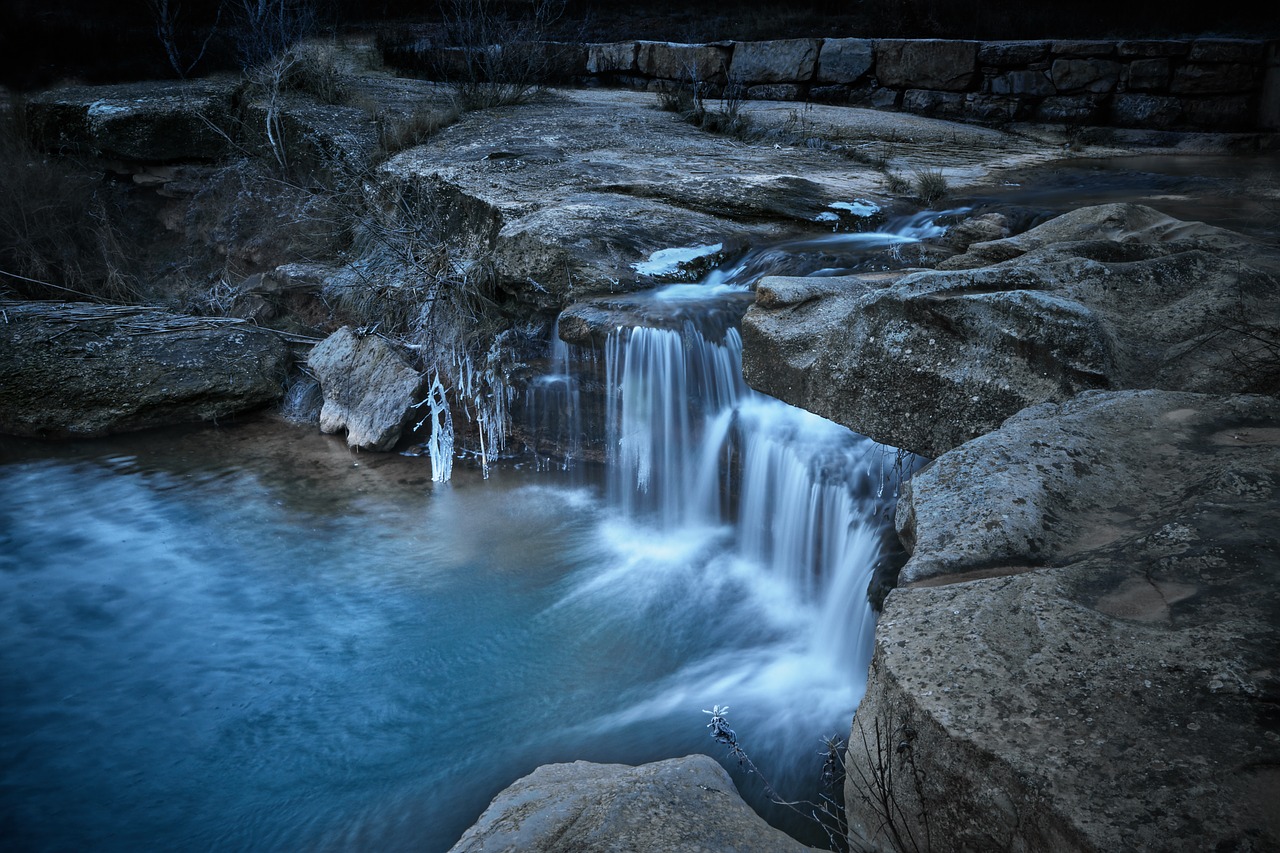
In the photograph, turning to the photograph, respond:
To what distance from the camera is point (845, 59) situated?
10.2 meters

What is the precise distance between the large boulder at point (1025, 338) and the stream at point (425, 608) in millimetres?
748

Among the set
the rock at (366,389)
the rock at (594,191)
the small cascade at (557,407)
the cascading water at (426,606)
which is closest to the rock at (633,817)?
the cascading water at (426,606)

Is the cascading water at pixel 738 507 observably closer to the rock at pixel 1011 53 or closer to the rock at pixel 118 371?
the rock at pixel 118 371

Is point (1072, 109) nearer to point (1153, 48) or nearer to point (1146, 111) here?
point (1146, 111)

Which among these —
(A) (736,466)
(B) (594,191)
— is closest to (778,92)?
(B) (594,191)

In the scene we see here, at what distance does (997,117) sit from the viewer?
31.6ft

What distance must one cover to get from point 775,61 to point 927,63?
6.16 ft

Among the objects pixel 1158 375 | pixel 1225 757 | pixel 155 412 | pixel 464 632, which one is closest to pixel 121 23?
pixel 155 412

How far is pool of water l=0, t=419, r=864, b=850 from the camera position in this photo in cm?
301

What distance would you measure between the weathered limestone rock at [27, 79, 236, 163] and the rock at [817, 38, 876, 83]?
6836 mm

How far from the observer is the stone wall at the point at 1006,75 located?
8625 millimetres

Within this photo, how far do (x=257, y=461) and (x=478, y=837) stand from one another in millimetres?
4000

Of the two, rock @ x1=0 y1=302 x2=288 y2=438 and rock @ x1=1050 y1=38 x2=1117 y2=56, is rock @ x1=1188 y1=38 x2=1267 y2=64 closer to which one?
rock @ x1=1050 y1=38 x2=1117 y2=56

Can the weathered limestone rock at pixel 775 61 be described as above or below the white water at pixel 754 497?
above
